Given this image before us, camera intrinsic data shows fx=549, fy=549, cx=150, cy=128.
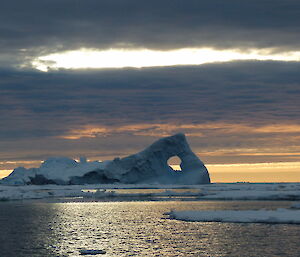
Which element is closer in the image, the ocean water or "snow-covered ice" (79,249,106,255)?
"snow-covered ice" (79,249,106,255)

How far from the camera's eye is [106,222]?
3153 centimetres

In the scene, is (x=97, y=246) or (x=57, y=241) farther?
(x=57, y=241)

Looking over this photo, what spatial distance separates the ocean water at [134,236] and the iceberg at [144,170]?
30400mm

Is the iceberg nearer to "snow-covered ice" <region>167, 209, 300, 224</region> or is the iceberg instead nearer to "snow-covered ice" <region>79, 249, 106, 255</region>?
"snow-covered ice" <region>167, 209, 300, 224</region>

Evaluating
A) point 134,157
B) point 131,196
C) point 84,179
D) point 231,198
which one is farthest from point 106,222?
point 84,179

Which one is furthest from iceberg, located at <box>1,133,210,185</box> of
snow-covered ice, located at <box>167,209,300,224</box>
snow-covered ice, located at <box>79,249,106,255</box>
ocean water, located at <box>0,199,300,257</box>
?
snow-covered ice, located at <box>79,249,106,255</box>

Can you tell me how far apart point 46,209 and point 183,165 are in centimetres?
3215

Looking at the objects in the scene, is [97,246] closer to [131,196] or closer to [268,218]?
[268,218]

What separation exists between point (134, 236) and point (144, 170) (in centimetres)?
4414

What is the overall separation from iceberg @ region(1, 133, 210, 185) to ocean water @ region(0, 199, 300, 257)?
99.7 ft

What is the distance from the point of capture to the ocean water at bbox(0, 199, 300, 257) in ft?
68.8

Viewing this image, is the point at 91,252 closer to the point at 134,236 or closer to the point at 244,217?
the point at 134,236

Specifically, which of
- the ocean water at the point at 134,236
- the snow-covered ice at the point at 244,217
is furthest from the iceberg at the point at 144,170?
the snow-covered ice at the point at 244,217

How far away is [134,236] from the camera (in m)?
25.5
